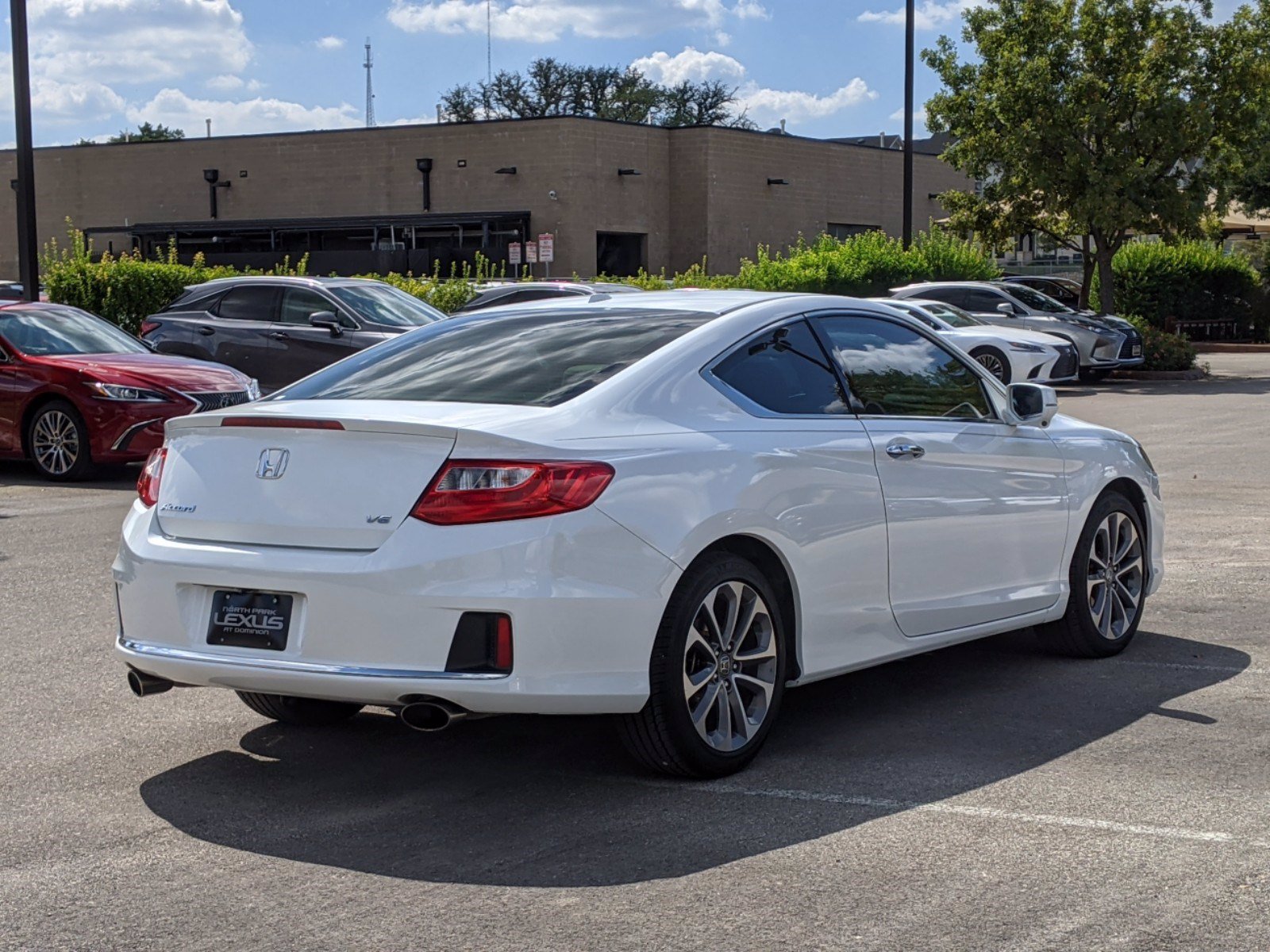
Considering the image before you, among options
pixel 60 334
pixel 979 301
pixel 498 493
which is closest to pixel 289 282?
pixel 60 334

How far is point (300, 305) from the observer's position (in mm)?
18781

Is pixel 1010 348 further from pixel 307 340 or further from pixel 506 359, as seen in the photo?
pixel 506 359

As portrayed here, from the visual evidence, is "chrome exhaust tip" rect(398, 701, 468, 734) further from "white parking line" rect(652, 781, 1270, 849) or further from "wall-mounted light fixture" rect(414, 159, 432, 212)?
"wall-mounted light fixture" rect(414, 159, 432, 212)

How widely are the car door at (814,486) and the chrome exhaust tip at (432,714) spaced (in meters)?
1.16

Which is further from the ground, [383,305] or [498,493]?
[383,305]

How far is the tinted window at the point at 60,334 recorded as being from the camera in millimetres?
15000

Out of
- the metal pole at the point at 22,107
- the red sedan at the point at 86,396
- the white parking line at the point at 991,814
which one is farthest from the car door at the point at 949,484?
the metal pole at the point at 22,107

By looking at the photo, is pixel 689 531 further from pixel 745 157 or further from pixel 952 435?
pixel 745 157

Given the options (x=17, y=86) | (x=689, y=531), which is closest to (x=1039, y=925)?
(x=689, y=531)

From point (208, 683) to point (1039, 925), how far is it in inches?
102

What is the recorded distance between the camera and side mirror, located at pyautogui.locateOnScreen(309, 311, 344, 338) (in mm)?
17234

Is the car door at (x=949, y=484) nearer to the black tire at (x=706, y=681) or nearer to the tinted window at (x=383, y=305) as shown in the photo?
the black tire at (x=706, y=681)

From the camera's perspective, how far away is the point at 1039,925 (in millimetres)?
4109

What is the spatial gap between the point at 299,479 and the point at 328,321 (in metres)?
12.4
